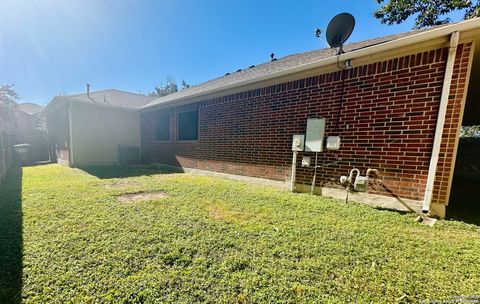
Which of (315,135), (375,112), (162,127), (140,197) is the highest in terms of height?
(375,112)

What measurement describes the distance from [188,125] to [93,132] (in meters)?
4.63

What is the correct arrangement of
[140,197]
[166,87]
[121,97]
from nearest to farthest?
[140,197] → [121,97] → [166,87]

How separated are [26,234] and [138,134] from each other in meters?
8.09

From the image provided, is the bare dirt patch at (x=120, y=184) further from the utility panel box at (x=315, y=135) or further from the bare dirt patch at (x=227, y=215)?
the utility panel box at (x=315, y=135)

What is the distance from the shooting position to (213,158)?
6.31 m

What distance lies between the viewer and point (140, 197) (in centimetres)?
A: 375

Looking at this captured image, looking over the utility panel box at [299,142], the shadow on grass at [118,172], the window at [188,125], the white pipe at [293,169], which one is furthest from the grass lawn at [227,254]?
the window at [188,125]

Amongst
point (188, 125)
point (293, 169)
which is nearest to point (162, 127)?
point (188, 125)

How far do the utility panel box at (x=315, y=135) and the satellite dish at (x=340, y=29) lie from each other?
4.93ft

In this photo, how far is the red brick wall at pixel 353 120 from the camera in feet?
9.74

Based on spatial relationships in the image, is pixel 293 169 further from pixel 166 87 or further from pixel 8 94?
pixel 166 87

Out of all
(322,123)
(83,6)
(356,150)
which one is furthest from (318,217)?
(83,6)

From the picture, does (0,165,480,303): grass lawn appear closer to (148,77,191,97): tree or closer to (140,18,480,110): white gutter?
(140,18,480,110): white gutter

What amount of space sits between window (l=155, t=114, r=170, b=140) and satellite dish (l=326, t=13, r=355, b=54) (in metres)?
6.51
